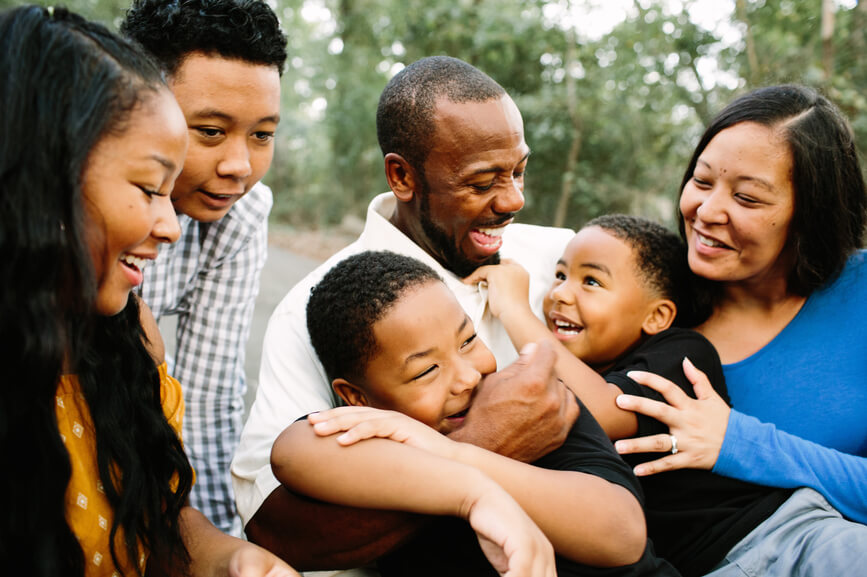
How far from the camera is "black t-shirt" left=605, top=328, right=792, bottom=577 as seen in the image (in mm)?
1945

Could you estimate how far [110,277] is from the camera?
143cm

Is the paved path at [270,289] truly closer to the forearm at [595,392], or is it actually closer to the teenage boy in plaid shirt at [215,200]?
the teenage boy in plaid shirt at [215,200]

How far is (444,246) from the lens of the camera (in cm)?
257

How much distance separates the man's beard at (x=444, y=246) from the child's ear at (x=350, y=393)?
77cm

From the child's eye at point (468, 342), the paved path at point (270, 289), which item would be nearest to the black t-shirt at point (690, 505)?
the child's eye at point (468, 342)

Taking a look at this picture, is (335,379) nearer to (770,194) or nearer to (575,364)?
(575,364)

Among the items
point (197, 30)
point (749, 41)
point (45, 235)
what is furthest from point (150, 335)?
point (749, 41)

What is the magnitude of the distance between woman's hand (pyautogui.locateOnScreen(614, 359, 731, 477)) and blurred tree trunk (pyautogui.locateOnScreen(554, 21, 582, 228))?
23.4 ft

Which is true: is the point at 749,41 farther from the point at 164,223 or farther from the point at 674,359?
the point at 164,223

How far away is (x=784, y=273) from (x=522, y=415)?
4.08ft

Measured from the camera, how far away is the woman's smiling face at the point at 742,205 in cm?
216

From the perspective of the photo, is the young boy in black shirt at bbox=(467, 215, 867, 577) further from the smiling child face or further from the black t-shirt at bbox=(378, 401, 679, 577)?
the smiling child face

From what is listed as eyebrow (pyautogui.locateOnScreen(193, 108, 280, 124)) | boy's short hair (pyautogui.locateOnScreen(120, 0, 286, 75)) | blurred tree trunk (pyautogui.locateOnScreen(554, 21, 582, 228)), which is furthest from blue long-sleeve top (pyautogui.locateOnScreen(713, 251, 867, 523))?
blurred tree trunk (pyautogui.locateOnScreen(554, 21, 582, 228))

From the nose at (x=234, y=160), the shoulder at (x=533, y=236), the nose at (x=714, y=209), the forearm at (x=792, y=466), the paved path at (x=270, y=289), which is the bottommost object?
the paved path at (x=270, y=289)
